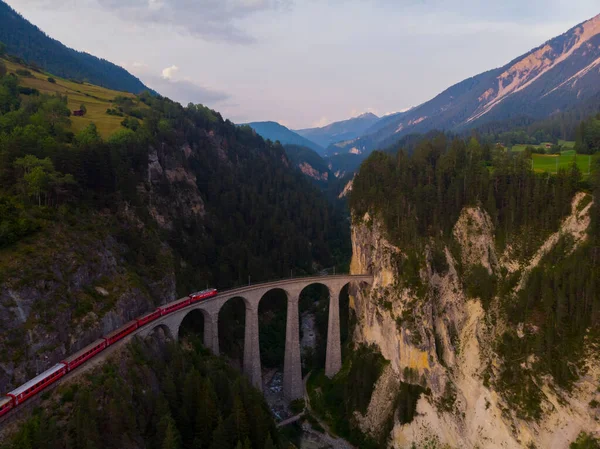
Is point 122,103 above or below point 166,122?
above

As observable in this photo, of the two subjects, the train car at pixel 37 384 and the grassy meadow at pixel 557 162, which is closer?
the train car at pixel 37 384

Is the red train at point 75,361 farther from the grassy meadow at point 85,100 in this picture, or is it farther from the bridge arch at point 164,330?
the grassy meadow at point 85,100

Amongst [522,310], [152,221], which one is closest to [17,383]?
[152,221]

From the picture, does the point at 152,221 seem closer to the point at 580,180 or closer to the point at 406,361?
the point at 406,361

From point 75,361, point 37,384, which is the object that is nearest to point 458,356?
point 75,361

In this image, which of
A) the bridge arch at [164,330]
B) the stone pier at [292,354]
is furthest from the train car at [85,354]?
the stone pier at [292,354]

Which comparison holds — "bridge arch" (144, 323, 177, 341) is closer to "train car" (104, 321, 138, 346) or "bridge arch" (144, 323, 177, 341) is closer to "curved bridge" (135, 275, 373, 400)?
"curved bridge" (135, 275, 373, 400)
